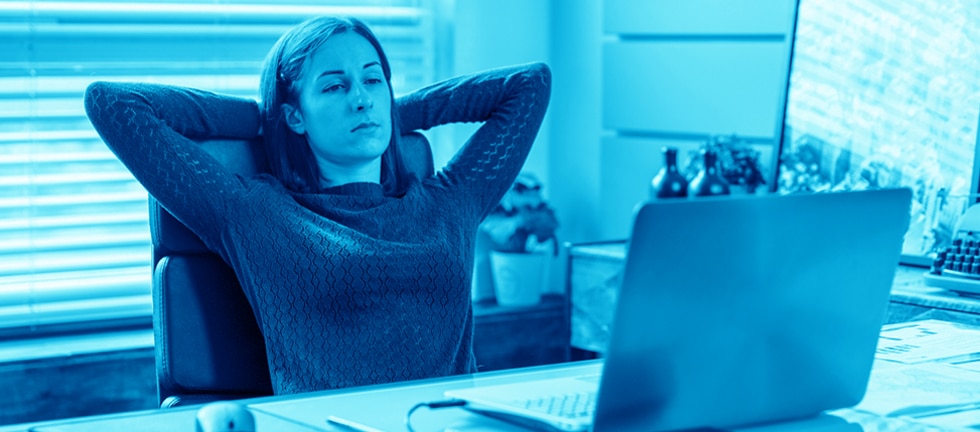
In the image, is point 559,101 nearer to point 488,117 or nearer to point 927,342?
point 488,117

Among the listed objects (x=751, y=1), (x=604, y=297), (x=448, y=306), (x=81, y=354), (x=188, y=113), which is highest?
(x=751, y=1)

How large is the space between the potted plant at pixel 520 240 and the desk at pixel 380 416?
1953mm

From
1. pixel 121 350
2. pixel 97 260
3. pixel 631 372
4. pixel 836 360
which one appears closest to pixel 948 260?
pixel 836 360

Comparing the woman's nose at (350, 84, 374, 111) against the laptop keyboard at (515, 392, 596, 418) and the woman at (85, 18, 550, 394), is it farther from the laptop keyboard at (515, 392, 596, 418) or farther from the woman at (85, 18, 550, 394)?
the laptop keyboard at (515, 392, 596, 418)

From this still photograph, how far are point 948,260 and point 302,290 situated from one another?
4.07 ft

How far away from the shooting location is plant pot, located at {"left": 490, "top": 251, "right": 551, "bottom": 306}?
10.9 feet

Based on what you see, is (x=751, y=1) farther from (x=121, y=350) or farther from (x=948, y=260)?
(x=121, y=350)

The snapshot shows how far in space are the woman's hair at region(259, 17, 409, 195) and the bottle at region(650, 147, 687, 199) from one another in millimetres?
1147

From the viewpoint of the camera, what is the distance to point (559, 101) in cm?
360

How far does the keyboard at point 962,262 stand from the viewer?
211 centimetres

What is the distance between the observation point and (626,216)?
340 centimetres

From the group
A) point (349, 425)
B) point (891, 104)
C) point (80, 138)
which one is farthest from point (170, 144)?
point (891, 104)

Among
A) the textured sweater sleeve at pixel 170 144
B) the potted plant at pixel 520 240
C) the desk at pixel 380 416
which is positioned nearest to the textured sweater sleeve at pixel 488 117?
the textured sweater sleeve at pixel 170 144

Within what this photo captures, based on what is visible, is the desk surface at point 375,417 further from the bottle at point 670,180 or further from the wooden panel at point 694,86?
the wooden panel at point 694,86
